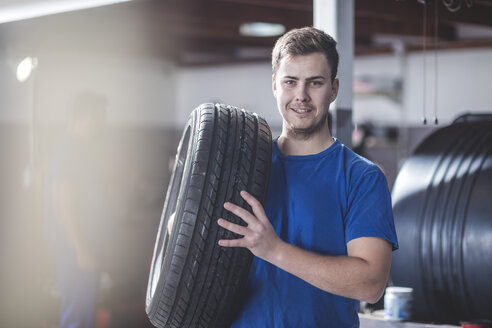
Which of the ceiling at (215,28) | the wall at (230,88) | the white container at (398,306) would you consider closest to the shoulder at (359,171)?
the white container at (398,306)

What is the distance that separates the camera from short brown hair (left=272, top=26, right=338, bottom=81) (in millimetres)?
1464

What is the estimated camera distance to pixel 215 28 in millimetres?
6465

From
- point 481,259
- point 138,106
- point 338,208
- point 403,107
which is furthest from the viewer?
point 138,106

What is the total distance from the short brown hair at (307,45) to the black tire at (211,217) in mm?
200

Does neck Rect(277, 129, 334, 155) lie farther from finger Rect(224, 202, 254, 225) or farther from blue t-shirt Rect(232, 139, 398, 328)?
finger Rect(224, 202, 254, 225)

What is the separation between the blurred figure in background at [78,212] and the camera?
9.89ft

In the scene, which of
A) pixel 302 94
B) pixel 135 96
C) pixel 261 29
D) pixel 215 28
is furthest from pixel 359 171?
pixel 135 96

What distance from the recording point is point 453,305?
2.56m

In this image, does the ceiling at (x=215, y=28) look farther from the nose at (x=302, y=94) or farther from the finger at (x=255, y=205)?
the finger at (x=255, y=205)

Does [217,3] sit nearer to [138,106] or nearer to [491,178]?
[491,178]

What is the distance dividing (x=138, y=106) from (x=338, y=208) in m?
7.60

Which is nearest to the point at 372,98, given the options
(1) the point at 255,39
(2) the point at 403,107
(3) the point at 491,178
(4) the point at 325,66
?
(2) the point at 403,107

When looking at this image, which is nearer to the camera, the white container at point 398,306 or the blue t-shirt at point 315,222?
the blue t-shirt at point 315,222

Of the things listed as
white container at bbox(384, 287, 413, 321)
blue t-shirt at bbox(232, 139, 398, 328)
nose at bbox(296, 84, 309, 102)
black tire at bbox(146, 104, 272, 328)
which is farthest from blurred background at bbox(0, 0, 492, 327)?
nose at bbox(296, 84, 309, 102)
